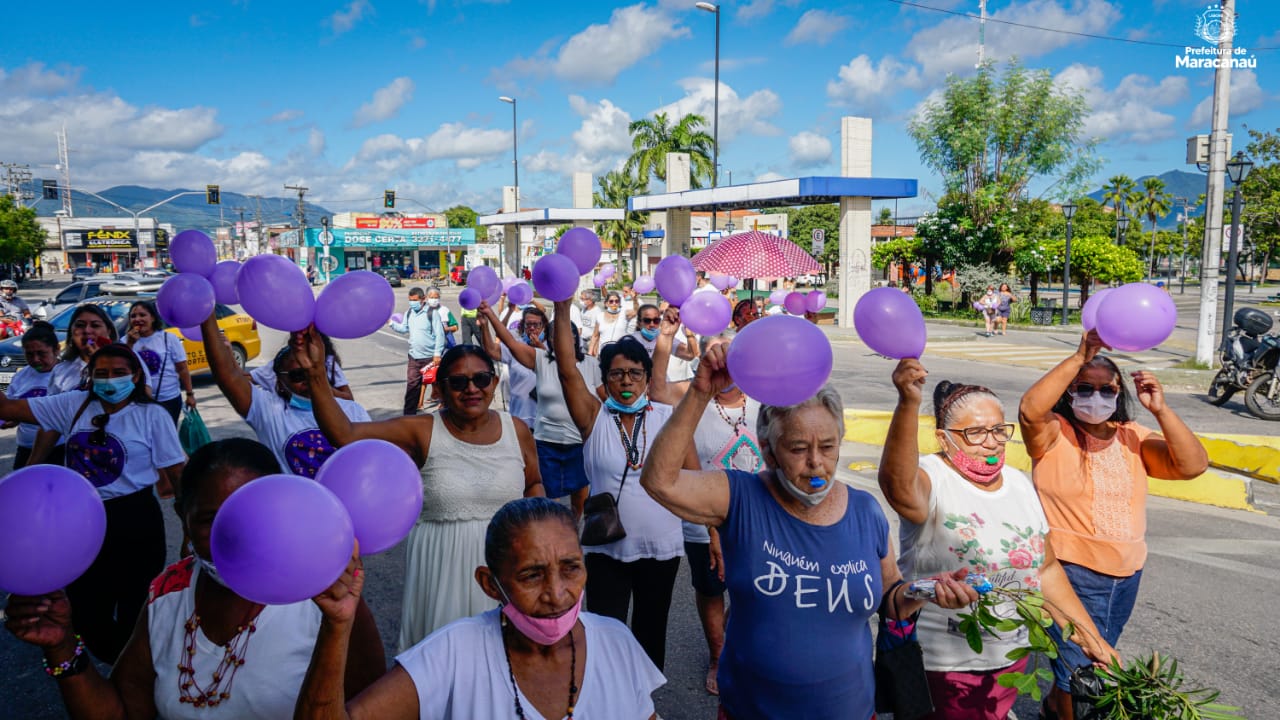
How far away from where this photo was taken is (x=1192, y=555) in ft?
19.1

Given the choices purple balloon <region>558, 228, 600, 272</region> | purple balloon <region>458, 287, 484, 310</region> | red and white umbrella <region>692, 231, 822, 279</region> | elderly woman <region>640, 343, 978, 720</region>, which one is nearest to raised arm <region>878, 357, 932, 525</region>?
elderly woman <region>640, 343, 978, 720</region>

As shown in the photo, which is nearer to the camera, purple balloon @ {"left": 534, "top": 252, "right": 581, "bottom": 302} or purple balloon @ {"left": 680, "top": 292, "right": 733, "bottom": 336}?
purple balloon @ {"left": 534, "top": 252, "right": 581, "bottom": 302}

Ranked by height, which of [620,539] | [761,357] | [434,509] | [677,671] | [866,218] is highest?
[866,218]

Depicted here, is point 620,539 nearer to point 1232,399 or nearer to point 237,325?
point 1232,399

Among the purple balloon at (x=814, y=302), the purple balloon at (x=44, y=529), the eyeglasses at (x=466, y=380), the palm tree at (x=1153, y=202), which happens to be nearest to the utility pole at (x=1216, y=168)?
the purple balloon at (x=814, y=302)

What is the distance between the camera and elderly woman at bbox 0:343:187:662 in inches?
145

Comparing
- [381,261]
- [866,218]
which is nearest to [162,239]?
[381,261]

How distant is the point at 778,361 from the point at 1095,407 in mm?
1772

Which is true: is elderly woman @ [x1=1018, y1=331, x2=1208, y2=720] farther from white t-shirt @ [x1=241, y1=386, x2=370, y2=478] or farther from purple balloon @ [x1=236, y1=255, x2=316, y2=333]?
white t-shirt @ [x1=241, y1=386, x2=370, y2=478]

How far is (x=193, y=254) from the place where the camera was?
4.68m

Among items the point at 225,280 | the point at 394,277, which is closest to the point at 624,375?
the point at 225,280

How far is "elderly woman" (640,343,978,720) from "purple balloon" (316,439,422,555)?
29.8 inches

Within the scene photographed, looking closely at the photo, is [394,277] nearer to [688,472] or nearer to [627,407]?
[627,407]

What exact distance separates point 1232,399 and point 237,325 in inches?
639
